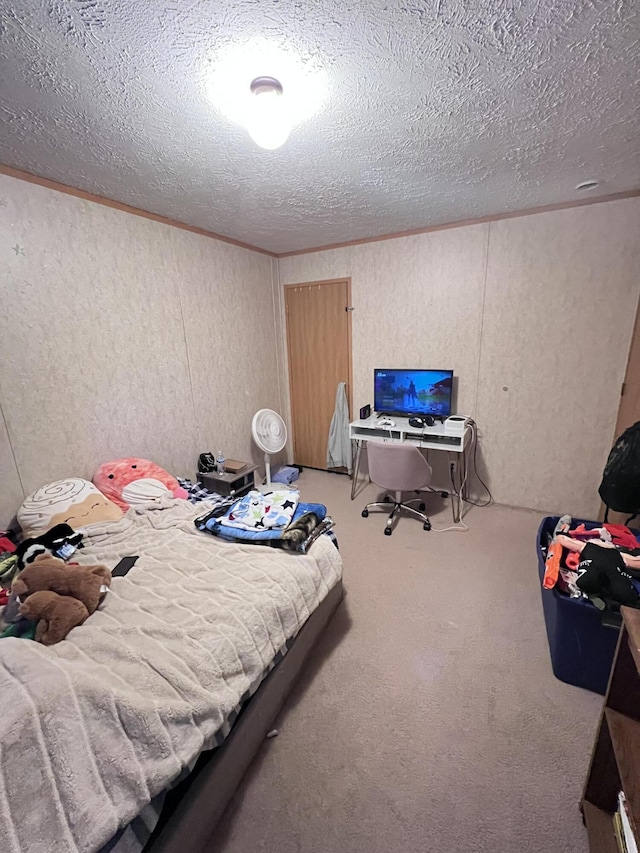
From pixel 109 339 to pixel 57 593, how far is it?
174 centimetres

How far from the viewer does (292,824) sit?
1172 millimetres

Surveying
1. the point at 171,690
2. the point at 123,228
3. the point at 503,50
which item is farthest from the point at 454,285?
the point at 171,690

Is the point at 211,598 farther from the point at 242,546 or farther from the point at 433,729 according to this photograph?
the point at 433,729

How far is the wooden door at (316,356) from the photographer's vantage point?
3.73m

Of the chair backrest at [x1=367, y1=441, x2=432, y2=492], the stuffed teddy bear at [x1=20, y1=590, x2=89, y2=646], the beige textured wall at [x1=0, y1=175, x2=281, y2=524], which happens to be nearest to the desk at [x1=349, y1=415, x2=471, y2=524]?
the chair backrest at [x1=367, y1=441, x2=432, y2=492]

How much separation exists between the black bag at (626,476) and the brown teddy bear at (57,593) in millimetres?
2816

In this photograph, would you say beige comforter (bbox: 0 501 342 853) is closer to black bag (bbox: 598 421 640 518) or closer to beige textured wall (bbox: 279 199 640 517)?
black bag (bbox: 598 421 640 518)

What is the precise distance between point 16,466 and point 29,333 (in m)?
0.79

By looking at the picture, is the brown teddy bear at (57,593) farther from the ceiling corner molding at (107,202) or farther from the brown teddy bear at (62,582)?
the ceiling corner molding at (107,202)

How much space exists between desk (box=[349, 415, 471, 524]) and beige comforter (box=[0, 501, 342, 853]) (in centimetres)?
163

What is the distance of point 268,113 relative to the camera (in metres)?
1.35

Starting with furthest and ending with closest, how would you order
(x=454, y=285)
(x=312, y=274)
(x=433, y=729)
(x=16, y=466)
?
(x=312, y=274)
(x=454, y=285)
(x=16, y=466)
(x=433, y=729)

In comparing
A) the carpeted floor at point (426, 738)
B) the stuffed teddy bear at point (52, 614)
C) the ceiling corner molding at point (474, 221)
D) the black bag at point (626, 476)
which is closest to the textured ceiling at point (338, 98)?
the ceiling corner molding at point (474, 221)

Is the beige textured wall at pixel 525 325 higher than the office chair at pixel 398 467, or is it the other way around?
the beige textured wall at pixel 525 325
